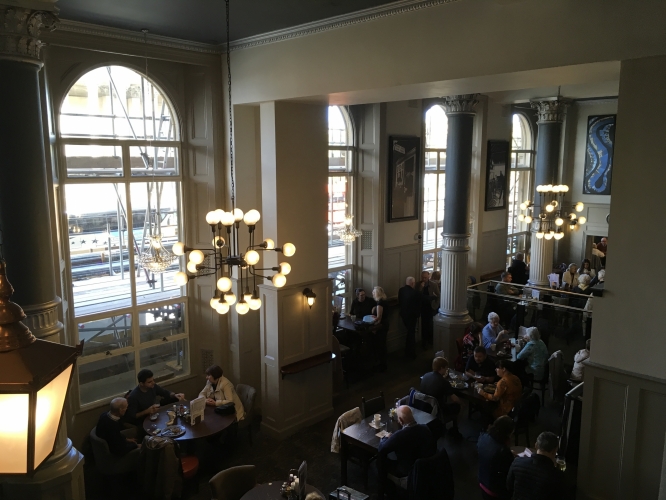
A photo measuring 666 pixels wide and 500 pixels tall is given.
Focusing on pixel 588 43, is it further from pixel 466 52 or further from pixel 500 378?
pixel 500 378

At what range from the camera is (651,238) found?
4.16 metres

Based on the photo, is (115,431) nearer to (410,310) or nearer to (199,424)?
(199,424)

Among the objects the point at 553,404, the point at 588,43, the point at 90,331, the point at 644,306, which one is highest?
the point at 588,43

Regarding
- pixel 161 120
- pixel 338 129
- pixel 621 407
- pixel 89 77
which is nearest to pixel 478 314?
pixel 338 129

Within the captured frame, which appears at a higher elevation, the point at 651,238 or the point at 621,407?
the point at 651,238

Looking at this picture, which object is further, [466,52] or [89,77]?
[89,77]

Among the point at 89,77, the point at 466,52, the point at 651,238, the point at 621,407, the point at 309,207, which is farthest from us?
the point at 309,207

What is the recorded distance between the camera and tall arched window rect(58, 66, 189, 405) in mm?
6816

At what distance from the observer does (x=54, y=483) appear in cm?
464

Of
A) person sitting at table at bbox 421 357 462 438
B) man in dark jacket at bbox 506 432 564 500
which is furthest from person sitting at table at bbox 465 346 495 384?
man in dark jacket at bbox 506 432 564 500

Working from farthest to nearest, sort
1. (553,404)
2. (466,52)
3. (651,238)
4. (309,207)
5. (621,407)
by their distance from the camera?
(553,404), (309,207), (466,52), (621,407), (651,238)

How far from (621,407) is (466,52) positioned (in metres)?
3.36

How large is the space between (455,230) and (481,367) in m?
2.93

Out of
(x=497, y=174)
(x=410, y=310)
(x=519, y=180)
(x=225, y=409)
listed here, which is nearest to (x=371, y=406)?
(x=225, y=409)
